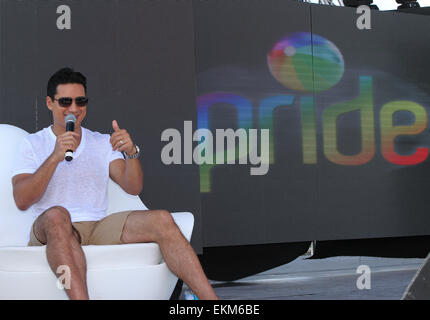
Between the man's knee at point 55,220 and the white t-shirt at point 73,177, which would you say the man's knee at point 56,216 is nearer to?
the man's knee at point 55,220

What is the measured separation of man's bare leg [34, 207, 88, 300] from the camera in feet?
6.87

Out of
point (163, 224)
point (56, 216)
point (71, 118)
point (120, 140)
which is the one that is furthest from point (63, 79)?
point (163, 224)

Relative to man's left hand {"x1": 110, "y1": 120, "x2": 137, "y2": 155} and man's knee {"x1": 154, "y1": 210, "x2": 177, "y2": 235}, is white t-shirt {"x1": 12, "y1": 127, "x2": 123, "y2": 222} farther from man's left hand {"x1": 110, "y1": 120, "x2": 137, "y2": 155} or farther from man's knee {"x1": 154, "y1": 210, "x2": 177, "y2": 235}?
man's knee {"x1": 154, "y1": 210, "x2": 177, "y2": 235}

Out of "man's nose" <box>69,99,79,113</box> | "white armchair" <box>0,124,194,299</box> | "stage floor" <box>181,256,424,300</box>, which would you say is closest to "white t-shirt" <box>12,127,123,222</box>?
"man's nose" <box>69,99,79,113</box>

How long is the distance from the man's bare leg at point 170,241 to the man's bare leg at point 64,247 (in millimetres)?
234

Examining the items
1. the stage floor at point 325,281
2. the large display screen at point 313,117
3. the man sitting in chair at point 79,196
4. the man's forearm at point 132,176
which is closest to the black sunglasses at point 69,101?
the man sitting in chair at point 79,196

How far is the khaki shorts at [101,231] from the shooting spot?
2436 mm

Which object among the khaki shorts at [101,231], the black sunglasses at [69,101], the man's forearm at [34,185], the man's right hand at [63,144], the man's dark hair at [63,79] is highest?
the man's dark hair at [63,79]

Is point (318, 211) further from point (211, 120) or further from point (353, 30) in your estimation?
point (353, 30)

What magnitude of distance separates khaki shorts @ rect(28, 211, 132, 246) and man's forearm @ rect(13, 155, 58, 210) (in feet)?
0.37

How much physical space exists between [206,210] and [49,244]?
8.58 feet

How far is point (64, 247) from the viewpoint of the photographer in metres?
2.19

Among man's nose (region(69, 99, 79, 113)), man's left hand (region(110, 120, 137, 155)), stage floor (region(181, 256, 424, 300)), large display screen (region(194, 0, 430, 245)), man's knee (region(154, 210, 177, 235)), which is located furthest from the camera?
large display screen (region(194, 0, 430, 245))
